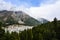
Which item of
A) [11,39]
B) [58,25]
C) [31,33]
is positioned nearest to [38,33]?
[31,33]

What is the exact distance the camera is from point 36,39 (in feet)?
162

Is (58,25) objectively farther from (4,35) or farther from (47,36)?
(4,35)

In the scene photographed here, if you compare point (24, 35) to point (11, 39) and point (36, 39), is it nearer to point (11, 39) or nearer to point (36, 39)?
point (36, 39)

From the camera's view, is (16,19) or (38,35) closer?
(38,35)

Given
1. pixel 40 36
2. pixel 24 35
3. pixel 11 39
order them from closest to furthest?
pixel 11 39, pixel 40 36, pixel 24 35

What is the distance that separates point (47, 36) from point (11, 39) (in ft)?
26.1

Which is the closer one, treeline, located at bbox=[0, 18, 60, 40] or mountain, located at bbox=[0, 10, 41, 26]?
treeline, located at bbox=[0, 18, 60, 40]

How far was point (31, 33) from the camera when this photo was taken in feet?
175

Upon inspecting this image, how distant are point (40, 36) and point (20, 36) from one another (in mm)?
6143

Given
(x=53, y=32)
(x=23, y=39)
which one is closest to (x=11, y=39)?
(x=23, y=39)

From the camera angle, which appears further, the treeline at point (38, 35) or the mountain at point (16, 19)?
the mountain at point (16, 19)

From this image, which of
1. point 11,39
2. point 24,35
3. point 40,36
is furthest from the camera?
point 24,35

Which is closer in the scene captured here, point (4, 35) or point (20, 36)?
point (4, 35)

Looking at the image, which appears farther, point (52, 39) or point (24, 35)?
point (24, 35)
